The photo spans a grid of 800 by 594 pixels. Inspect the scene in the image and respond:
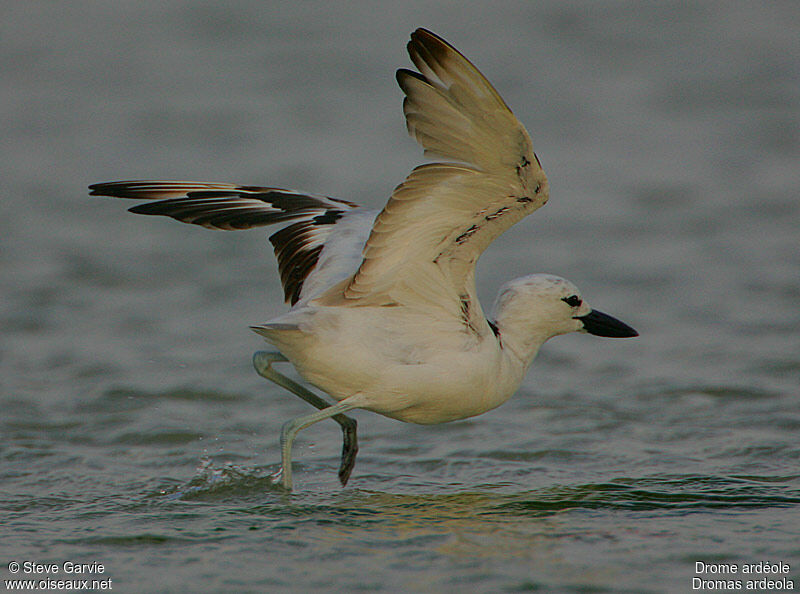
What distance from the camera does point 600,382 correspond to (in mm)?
9680

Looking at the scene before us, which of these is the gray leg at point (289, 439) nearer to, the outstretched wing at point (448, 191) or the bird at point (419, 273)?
the bird at point (419, 273)

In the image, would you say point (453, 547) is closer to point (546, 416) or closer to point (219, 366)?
point (546, 416)

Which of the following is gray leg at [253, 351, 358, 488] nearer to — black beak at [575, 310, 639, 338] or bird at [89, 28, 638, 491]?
bird at [89, 28, 638, 491]

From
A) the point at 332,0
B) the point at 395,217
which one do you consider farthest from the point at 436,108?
the point at 332,0

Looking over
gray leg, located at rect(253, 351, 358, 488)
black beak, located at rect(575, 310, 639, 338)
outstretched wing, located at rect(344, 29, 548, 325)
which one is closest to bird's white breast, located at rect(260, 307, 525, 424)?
outstretched wing, located at rect(344, 29, 548, 325)

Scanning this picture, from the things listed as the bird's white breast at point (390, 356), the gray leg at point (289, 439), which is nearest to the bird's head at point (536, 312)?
the bird's white breast at point (390, 356)

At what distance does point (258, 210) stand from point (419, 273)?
1.85 metres

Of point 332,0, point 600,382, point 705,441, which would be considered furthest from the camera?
point 332,0

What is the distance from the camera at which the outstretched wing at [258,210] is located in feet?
25.2

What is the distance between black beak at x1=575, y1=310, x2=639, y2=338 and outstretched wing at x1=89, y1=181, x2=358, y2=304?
1.87 m

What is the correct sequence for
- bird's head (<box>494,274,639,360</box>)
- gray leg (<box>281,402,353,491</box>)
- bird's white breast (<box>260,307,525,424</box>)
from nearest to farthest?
bird's white breast (<box>260,307,525,424</box>) < gray leg (<box>281,402,353,491</box>) < bird's head (<box>494,274,639,360</box>)

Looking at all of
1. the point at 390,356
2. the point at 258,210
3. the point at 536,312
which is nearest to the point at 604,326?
the point at 536,312

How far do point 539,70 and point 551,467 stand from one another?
12283 millimetres

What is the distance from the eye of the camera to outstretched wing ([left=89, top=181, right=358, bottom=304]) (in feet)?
25.2
